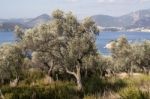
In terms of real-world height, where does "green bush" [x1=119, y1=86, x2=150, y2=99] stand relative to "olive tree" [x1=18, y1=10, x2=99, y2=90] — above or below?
below

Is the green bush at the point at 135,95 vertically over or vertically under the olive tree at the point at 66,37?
under

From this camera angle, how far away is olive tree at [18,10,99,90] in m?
24.9

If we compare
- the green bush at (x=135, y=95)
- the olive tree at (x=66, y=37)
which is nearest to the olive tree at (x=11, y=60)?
the olive tree at (x=66, y=37)

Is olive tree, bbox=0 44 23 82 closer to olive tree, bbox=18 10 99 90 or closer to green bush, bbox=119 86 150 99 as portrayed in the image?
olive tree, bbox=18 10 99 90

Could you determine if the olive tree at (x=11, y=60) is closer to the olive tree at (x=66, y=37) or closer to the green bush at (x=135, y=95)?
the olive tree at (x=66, y=37)

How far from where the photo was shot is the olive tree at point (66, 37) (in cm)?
2492

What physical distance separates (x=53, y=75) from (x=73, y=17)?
7.85 metres

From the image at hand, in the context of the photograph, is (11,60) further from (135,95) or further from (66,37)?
(135,95)

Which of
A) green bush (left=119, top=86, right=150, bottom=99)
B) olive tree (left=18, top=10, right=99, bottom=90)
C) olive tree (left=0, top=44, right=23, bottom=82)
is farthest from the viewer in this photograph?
olive tree (left=0, top=44, right=23, bottom=82)

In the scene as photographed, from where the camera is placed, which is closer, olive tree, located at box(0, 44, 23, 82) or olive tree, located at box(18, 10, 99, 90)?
olive tree, located at box(18, 10, 99, 90)

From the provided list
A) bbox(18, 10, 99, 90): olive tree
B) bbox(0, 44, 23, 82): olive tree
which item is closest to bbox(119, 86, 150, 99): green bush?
bbox(18, 10, 99, 90): olive tree

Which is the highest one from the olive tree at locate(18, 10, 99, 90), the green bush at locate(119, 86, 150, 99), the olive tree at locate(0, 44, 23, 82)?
the olive tree at locate(18, 10, 99, 90)

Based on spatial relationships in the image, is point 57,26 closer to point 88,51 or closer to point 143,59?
point 88,51

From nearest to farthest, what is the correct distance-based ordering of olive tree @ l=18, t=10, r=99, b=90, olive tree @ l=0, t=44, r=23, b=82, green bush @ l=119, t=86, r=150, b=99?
green bush @ l=119, t=86, r=150, b=99
olive tree @ l=18, t=10, r=99, b=90
olive tree @ l=0, t=44, r=23, b=82
